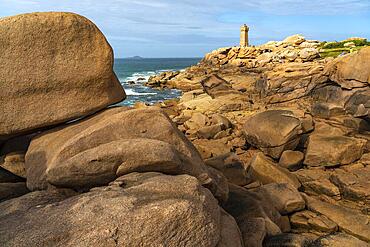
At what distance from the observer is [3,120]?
26.4ft

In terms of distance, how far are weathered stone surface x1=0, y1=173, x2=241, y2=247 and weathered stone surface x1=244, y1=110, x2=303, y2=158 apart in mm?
10690

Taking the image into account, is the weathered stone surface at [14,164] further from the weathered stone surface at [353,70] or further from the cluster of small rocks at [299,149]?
the weathered stone surface at [353,70]

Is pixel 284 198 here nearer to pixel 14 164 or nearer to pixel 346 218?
pixel 346 218

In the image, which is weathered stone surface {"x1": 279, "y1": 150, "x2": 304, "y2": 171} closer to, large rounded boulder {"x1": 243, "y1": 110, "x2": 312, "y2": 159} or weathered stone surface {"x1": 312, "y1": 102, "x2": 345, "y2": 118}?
large rounded boulder {"x1": 243, "y1": 110, "x2": 312, "y2": 159}

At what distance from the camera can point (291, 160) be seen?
50.7ft

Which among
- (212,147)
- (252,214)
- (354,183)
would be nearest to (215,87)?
(212,147)

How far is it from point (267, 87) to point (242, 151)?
12882 mm

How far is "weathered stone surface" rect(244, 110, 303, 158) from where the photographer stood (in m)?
15.7

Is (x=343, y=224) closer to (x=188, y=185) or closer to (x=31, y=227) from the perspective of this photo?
(x=188, y=185)

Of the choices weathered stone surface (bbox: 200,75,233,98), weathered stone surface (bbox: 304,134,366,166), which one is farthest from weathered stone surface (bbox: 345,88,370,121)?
weathered stone surface (bbox: 200,75,233,98)

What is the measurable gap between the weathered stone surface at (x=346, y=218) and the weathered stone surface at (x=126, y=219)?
614 cm

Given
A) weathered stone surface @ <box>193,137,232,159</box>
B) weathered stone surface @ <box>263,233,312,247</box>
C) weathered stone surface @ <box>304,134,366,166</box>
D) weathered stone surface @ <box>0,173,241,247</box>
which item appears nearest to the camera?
weathered stone surface @ <box>0,173,241,247</box>

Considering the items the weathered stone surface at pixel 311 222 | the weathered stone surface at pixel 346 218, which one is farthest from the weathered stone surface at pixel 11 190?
the weathered stone surface at pixel 346 218

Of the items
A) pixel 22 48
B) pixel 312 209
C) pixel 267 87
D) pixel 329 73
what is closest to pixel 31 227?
pixel 22 48
